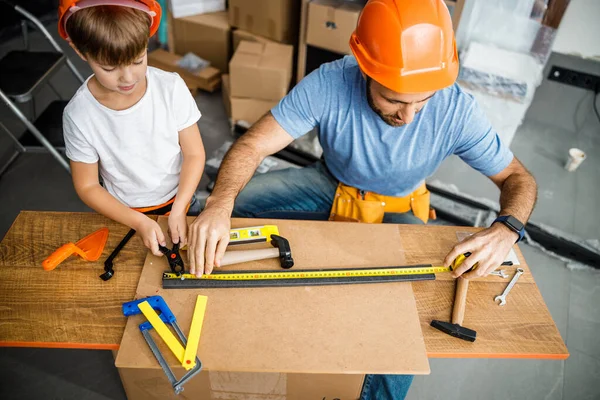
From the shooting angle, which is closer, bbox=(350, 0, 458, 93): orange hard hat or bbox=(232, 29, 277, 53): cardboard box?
bbox=(350, 0, 458, 93): orange hard hat

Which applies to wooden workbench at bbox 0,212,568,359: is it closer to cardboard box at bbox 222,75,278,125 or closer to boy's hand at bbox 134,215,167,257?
boy's hand at bbox 134,215,167,257

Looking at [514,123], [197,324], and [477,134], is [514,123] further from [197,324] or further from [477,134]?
[197,324]

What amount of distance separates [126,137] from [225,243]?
59cm

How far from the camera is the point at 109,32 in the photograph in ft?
3.86

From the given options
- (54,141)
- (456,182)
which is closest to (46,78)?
(54,141)

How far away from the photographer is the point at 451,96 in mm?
1575

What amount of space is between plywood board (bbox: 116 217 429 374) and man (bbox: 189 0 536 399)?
0.14 meters

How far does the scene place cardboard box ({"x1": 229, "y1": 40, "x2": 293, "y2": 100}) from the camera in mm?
3100

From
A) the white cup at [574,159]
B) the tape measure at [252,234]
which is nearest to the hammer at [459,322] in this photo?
the tape measure at [252,234]

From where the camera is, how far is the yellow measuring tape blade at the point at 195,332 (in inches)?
39.9

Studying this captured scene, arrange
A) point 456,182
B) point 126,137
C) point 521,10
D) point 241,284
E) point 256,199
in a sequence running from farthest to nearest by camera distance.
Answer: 1. point 456,182
2. point 521,10
3. point 256,199
4. point 126,137
5. point 241,284

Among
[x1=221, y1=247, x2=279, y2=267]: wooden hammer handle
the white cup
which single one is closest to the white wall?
the white cup

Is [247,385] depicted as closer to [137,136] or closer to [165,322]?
[165,322]


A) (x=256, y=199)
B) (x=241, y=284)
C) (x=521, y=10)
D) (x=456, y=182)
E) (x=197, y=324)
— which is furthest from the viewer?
(x=456, y=182)
